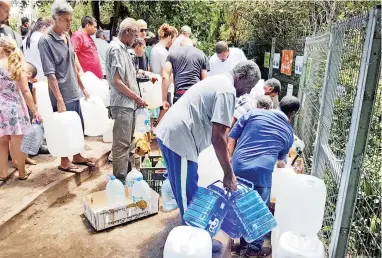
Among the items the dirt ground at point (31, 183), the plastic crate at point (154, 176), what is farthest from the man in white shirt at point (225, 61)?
the plastic crate at point (154, 176)

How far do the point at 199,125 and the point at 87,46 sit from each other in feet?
10.7

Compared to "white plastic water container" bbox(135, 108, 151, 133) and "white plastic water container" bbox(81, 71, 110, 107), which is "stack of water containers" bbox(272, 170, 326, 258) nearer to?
"white plastic water container" bbox(135, 108, 151, 133)

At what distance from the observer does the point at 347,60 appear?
2793 mm

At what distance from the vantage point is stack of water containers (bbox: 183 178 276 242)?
2.46 meters

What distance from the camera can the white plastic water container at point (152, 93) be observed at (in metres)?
5.19

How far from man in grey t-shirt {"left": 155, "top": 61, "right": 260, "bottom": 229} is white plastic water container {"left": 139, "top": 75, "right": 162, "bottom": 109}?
8.47ft

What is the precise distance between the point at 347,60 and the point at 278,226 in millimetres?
1457

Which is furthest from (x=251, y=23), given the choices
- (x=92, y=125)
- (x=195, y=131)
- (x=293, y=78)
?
(x=195, y=131)

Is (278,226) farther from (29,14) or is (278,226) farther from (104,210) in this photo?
(29,14)

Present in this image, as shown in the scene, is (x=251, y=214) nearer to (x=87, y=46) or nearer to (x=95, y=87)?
(x=95, y=87)

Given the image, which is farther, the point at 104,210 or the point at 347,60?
the point at 104,210

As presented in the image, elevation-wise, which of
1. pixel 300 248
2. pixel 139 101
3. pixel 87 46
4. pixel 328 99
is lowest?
pixel 300 248

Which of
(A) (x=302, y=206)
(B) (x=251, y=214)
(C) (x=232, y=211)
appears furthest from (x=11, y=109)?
(A) (x=302, y=206)

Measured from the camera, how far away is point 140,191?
3.32m
